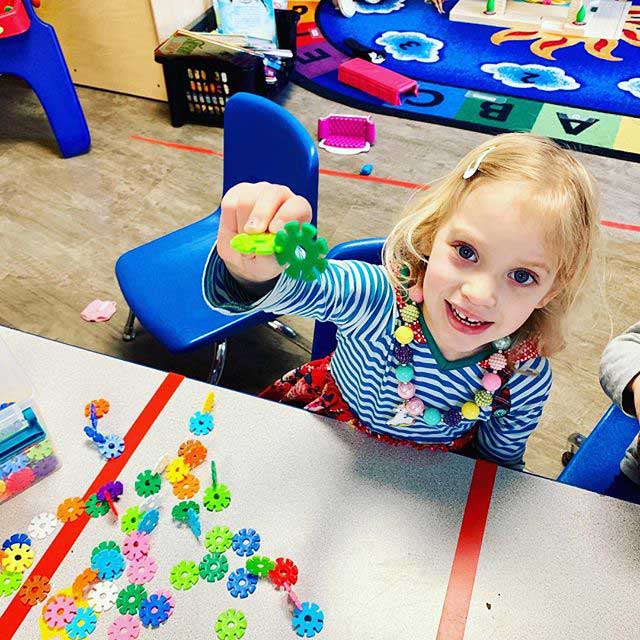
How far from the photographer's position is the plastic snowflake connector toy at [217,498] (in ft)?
2.80

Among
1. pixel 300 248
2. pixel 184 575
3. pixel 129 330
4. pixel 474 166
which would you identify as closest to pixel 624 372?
pixel 474 166

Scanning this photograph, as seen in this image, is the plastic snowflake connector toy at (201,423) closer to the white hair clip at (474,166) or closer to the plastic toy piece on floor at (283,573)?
the plastic toy piece on floor at (283,573)

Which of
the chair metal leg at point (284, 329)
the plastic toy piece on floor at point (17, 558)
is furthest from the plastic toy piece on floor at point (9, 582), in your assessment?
the chair metal leg at point (284, 329)

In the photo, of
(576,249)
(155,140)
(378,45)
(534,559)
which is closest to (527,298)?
(576,249)

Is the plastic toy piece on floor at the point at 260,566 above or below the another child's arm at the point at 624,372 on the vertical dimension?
below

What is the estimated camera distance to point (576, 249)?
30.9 inches

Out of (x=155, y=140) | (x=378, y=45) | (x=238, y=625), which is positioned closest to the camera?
(x=238, y=625)

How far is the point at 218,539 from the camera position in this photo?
0.82 metres

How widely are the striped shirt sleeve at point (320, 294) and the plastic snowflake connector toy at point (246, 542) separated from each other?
290mm

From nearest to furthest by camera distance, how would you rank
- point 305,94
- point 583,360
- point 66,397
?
1. point 66,397
2. point 583,360
3. point 305,94

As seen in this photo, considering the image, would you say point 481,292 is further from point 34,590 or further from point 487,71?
point 487,71

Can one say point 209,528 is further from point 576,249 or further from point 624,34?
point 624,34

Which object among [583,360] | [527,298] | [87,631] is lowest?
[583,360]

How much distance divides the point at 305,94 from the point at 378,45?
625 mm
